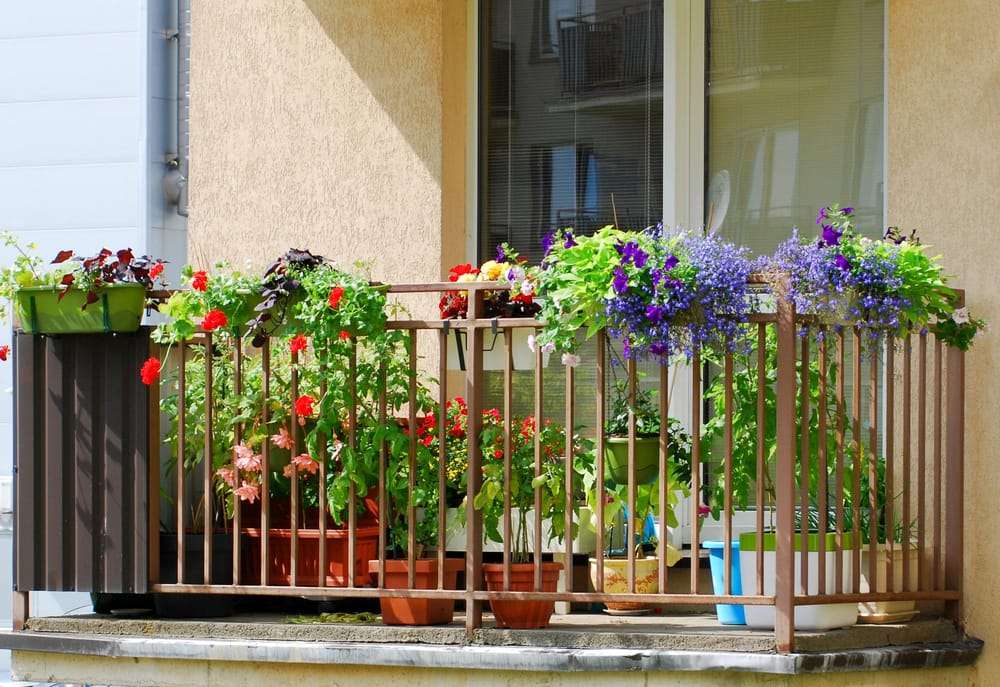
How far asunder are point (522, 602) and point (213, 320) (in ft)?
4.93

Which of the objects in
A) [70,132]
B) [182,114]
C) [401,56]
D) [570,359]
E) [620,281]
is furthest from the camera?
[70,132]

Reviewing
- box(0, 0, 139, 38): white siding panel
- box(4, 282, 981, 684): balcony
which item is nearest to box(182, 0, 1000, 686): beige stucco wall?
box(4, 282, 981, 684): balcony

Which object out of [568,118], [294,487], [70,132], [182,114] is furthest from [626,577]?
[70,132]

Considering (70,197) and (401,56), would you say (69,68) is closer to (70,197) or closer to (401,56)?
(70,197)

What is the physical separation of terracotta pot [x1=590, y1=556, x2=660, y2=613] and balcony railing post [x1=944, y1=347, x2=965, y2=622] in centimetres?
114

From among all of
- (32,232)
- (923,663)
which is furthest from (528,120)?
(32,232)

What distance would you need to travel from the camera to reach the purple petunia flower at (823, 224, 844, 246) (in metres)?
4.78

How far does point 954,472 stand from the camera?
5367 mm

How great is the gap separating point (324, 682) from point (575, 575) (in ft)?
4.79

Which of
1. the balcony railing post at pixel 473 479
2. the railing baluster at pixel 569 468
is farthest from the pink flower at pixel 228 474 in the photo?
the railing baluster at pixel 569 468

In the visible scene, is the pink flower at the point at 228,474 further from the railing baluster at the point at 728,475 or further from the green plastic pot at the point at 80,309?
the railing baluster at the point at 728,475

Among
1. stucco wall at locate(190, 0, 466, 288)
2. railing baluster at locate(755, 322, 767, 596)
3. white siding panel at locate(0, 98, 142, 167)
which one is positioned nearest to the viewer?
railing baluster at locate(755, 322, 767, 596)

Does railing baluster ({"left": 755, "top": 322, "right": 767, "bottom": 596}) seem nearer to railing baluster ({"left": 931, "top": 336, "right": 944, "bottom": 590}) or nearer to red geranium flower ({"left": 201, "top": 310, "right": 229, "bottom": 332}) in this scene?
railing baluster ({"left": 931, "top": 336, "right": 944, "bottom": 590})

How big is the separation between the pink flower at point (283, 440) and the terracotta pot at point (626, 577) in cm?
134
